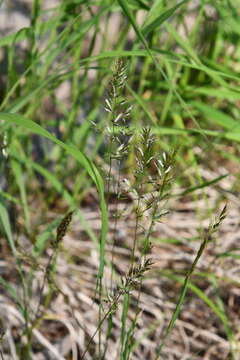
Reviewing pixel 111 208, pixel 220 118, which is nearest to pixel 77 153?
pixel 220 118

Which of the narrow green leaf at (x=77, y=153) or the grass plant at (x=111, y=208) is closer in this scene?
the narrow green leaf at (x=77, y=153)

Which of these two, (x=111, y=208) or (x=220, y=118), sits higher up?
(x=220, y=118)

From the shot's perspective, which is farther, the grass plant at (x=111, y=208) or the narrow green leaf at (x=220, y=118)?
the narrow green leaf at (x=220, y=118)

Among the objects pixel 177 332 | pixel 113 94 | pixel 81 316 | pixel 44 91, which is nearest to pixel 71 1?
pixel 44 91

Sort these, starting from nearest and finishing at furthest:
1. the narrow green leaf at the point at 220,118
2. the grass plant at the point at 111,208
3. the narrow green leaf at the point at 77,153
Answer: the narrow green leaf at the point at 77,153, the grass plant at the point at 111,208, the narrow green leaf at the point at 220,118

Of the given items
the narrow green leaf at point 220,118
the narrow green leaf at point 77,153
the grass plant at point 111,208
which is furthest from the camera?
the narrow green leaf at point 220,118

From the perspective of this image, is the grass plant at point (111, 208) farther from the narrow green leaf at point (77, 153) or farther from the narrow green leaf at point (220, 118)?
the narrow green leaf at point (77, 153)

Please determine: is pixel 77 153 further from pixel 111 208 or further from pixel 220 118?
pixel 111 208

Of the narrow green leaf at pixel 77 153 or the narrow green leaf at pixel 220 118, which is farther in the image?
the narrow green leaf at pixel 220 118

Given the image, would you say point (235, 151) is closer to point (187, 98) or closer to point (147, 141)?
point (187, 98)

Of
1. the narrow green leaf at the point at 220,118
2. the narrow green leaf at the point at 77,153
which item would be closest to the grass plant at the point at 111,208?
the narrow green leaf at the point at 220,118

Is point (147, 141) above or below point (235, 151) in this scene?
above
